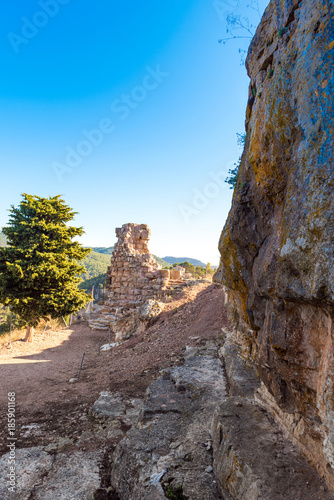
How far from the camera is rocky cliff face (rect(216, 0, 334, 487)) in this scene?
1.61m

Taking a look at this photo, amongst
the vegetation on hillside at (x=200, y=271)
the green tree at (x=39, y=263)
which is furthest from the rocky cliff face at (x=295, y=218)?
the vegetation on hillside at (x=200, y=271)

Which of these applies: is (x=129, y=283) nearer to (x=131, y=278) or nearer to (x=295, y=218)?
(x=131, y=278)

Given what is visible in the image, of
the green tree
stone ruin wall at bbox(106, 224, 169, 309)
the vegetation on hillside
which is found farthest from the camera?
the vegetation on hillside

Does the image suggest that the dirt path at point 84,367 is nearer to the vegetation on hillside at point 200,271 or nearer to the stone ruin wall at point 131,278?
the stone ruin wall at point 131,278

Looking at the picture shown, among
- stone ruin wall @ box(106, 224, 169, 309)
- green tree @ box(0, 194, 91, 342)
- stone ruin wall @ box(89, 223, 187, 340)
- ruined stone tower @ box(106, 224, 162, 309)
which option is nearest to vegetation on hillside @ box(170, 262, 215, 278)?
stone ruin wall @ box(89, 223, 187, 340)

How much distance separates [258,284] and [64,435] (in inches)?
191

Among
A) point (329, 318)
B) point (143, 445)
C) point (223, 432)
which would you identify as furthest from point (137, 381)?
point (329, 318)

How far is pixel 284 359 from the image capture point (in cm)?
205

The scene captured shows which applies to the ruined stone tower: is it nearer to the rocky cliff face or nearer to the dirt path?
the dirt path

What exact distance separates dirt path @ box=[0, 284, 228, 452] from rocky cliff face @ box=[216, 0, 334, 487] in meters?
4.46

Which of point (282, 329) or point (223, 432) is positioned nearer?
point (282, 329)

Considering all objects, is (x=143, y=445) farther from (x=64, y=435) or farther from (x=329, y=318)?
(x=329, y=318)

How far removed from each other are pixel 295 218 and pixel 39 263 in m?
13.9

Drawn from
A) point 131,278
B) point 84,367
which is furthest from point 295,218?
point 131,278
